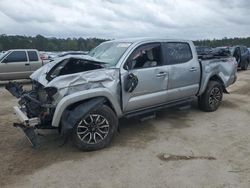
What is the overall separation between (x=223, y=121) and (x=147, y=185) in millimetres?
3734

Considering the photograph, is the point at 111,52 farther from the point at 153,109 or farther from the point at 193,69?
the point at 193,69

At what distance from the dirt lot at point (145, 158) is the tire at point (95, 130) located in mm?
155

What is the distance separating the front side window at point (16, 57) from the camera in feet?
50.7

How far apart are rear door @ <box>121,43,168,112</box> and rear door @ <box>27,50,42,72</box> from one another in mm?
10082

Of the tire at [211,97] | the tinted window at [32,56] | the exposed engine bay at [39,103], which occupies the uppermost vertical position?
the exposed engine bay at [39,103]

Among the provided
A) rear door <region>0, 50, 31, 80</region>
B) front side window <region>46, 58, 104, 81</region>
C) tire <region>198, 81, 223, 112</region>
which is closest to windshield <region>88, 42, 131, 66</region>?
front side window <region>46, 58, 104, 81</region>

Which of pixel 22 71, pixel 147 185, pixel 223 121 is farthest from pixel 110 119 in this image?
pixel 22 71

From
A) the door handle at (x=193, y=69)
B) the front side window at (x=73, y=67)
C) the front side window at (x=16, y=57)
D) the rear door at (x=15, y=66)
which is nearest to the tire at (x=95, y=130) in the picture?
the front side window at (x=73, y=67)

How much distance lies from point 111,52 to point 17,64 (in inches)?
389

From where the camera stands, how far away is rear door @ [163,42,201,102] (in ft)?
23.5

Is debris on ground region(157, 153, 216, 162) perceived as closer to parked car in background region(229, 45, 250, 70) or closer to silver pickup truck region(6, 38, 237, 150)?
silver pickup truck region(6, 38, 237, 150)

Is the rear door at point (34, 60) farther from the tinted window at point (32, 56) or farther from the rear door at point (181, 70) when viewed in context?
the rear door at point (181, 70)

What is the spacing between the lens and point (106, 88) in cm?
585

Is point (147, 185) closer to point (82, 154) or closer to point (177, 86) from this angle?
point (82, 154)
